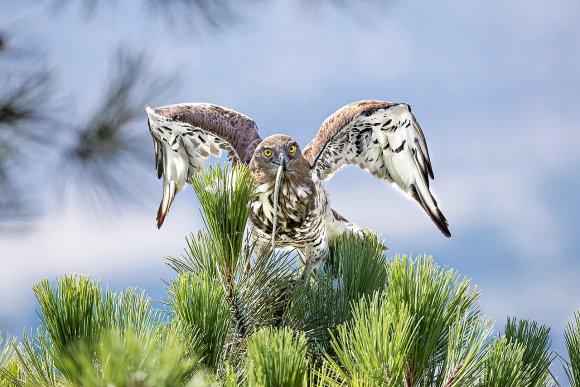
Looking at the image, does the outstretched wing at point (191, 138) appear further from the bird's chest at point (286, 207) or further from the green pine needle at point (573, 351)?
the green pine needle at point (573, 351)

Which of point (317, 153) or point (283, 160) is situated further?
point (317, 153)

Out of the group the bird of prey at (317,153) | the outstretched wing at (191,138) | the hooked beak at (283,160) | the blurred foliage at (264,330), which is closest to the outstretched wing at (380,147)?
the bird of prey at (317,153)

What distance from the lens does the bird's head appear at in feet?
12.9

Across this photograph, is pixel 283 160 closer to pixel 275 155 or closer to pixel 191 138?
pixel 275 155

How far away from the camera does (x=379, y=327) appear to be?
2312 mm

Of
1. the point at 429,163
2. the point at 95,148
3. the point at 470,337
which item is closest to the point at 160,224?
the point at 429,163

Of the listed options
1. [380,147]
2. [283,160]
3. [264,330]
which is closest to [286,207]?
[283,160]

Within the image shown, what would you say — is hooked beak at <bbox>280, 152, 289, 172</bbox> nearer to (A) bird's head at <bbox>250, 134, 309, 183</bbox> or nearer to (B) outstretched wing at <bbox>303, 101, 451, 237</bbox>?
(A) bird's head at <bbox>250, 134, 309, 183</bbox>

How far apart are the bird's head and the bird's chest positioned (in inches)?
3.0

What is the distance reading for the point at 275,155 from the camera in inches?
156

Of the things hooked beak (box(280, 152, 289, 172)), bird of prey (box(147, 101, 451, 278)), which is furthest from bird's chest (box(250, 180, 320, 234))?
hooked beak (box(280, 152, 289, 172))

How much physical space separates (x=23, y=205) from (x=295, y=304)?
3.84 ft

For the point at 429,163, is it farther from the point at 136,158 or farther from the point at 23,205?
the point at 23,205

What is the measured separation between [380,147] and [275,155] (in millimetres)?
1027
